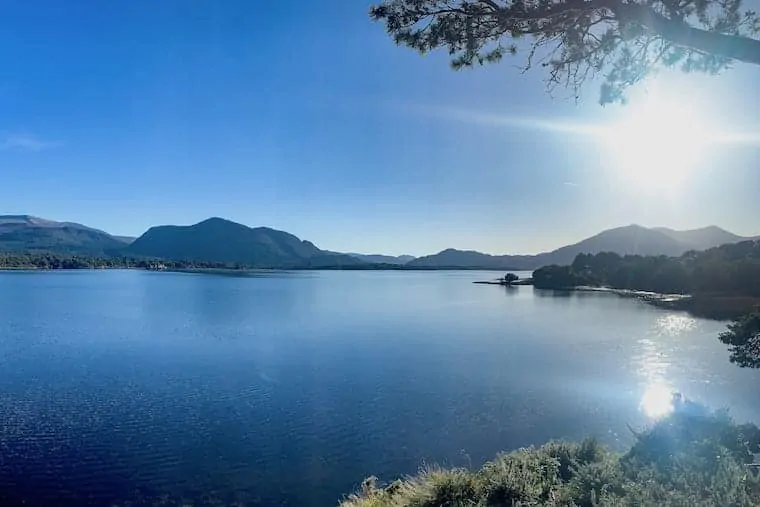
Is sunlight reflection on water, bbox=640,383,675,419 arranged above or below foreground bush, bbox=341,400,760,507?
below

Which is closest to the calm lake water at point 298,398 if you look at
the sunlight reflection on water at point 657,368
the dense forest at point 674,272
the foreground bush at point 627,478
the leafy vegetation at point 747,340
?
the sunlight reflection on water at point 657,368

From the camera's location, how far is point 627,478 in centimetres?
759

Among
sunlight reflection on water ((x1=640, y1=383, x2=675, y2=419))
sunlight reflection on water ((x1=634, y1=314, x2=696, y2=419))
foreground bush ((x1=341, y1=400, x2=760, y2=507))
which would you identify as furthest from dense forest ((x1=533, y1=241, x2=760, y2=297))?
foreground bush ((x1=341, y1=400, x2=760, y2=507))

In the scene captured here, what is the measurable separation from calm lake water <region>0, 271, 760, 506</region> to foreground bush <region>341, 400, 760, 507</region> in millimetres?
5728

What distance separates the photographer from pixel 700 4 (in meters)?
6.77

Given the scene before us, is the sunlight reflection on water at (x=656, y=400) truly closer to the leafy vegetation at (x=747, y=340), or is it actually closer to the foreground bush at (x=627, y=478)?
the leafy vegetation at (x=747, y=340)

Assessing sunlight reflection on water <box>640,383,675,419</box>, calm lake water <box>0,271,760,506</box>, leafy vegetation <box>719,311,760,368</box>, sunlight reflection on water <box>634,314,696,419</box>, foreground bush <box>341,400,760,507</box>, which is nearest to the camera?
foreground bush <box>341,400,760,507</box>

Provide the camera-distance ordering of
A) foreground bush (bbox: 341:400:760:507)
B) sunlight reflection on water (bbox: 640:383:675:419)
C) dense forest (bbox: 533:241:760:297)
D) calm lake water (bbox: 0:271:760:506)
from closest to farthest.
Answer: foreground bush (bbox: 341:400:760:507), calm lake water (bbox: 0:271:760:506), sunlight reflection on water (bbox: 640:383:675:419), dense forest (bbox: 533:241:760:297)

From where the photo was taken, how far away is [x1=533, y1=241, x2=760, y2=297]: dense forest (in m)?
76.4

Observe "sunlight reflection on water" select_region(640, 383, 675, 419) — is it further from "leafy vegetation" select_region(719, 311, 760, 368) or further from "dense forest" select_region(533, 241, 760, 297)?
"dense forest" select_region(533, 241, 760, 297)

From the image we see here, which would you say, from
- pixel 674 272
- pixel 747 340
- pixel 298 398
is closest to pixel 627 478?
pixel 747 340

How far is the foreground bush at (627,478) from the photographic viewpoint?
654 cm

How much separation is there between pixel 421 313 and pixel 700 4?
56568 mm

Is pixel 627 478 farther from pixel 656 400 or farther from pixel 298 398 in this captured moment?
pixel 656 400
